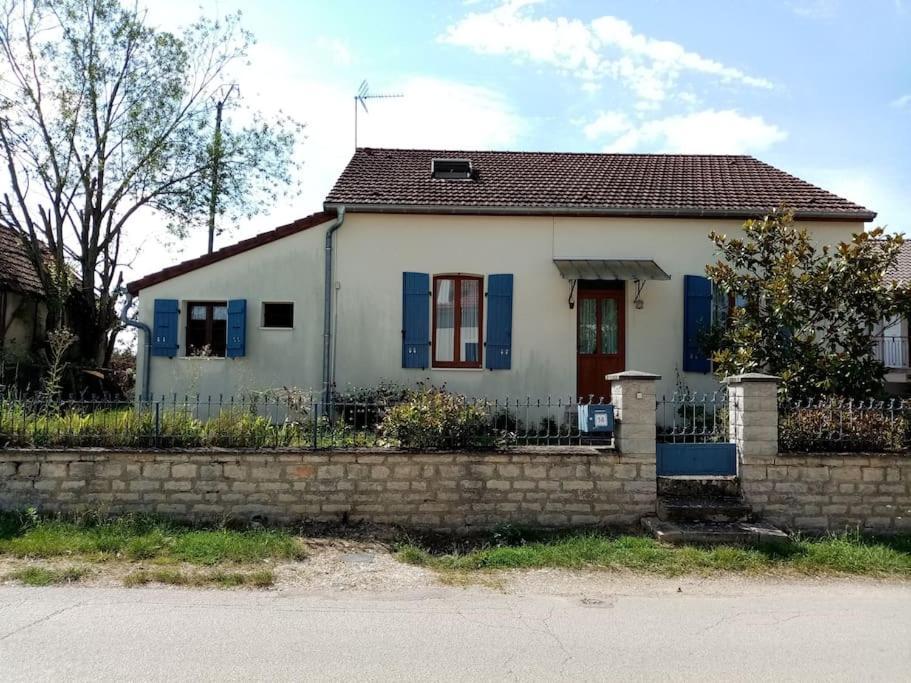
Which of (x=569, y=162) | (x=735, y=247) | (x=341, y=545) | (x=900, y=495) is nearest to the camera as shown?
(x=341, y=545)

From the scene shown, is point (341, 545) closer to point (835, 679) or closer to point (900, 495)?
point (835, 679)

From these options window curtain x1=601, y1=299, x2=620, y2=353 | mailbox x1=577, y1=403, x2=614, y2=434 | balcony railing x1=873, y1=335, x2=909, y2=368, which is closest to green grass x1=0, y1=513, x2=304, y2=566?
mailbox x1=577, y1=403, x2=614, y2=434

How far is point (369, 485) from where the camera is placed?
6930mm

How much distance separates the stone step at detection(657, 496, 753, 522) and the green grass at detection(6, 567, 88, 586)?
563 cm

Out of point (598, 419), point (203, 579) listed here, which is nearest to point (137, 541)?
point (203, 579)

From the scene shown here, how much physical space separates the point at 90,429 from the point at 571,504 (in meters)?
5.34

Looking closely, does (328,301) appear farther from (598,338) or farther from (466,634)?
(466,634)

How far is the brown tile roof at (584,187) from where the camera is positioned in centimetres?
1148

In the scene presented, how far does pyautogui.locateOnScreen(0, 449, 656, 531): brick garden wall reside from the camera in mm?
6863

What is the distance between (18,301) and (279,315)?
8853mm

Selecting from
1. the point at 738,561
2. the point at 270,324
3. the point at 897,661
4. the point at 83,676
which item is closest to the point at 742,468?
the point at 738,561

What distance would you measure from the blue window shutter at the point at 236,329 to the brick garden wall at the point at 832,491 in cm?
824

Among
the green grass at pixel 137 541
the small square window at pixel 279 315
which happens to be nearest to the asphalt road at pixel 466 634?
the green grass at pixel 137 541

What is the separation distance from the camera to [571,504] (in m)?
6.92
